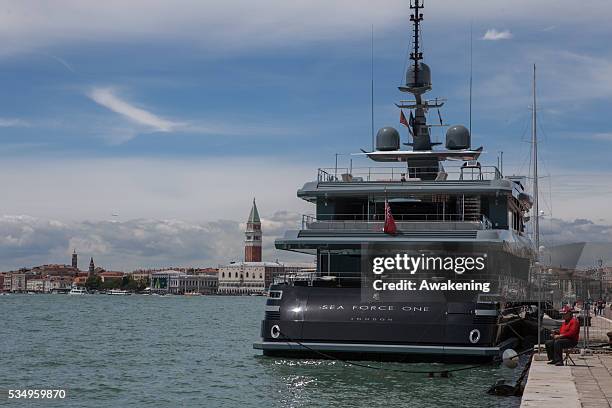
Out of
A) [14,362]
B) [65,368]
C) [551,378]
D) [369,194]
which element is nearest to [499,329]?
[369,194]

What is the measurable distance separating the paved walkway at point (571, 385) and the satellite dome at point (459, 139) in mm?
15867

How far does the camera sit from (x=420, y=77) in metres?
38.8

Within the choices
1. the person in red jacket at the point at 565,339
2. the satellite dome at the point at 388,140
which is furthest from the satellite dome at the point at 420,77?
the person in red jacket at the point at 565,339

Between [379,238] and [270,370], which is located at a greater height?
[379,238]

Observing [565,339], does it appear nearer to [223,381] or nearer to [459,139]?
[223,381]

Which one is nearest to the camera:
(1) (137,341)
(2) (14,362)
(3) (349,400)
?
(3) (349,400)

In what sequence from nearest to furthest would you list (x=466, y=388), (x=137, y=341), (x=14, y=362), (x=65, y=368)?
(x=466, y=388), (x=65, y=368), (x=14, y=362), (x=137, y=341)

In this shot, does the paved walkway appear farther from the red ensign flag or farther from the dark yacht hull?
the red ensign flag

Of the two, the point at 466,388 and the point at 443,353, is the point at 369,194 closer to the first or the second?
the point at 443,353

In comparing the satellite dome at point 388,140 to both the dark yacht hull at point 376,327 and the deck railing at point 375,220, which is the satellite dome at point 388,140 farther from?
the dark yacht hull at point 376,327

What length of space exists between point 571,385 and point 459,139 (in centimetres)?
2054

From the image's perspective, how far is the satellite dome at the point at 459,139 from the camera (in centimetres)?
3781

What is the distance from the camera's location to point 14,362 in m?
34.5

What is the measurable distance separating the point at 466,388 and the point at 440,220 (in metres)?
9.05
